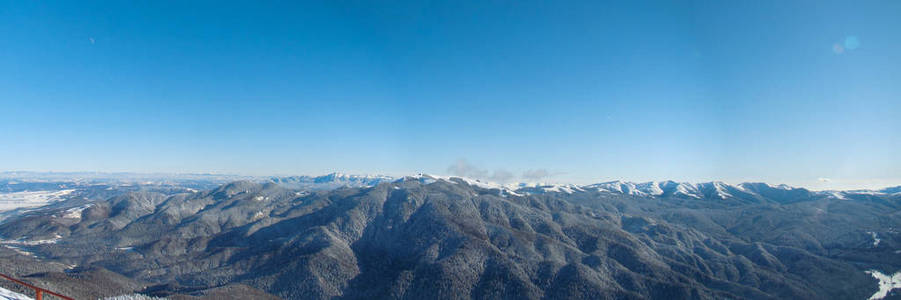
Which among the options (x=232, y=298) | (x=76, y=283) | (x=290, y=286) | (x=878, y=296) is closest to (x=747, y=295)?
(x=878, y=296)

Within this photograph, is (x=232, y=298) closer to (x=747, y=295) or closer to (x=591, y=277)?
(x=591, y=277)

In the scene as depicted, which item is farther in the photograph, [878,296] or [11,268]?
[878,296]

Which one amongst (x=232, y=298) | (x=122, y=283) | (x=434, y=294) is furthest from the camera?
(x=434, y=294)

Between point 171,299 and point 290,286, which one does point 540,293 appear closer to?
point 290,286

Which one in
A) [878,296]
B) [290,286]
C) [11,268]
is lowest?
[878,296]

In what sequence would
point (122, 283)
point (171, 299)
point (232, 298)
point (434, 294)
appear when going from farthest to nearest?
point (434, 294) < point (122, 283) < point (232, 298) < point (171, 299)

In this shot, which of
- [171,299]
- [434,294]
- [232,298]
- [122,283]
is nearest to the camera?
[171,299]

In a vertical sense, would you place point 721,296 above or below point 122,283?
below

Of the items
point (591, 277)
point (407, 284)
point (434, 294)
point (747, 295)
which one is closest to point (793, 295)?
point (747, 295)

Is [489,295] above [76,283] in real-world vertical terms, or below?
below
